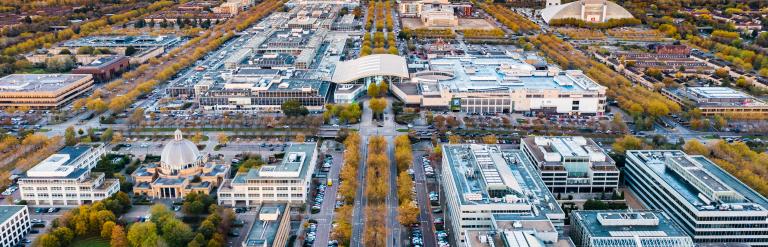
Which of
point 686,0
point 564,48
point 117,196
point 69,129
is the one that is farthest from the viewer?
point 686,0

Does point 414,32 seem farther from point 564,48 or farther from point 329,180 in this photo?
point 329,180

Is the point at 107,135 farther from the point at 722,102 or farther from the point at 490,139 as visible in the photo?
the point at 722,102

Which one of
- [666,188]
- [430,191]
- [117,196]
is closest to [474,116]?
[430,191]

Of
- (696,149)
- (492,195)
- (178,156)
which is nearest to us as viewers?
(492,195)

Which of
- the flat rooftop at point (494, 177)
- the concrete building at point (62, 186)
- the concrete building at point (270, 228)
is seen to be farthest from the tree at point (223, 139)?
the flat rooftop at point (494, 177)

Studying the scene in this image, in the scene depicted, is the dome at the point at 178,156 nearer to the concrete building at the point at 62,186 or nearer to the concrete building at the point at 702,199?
the concrete building at the point at 62,186

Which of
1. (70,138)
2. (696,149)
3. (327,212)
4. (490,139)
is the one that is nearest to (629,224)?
(327,212)
